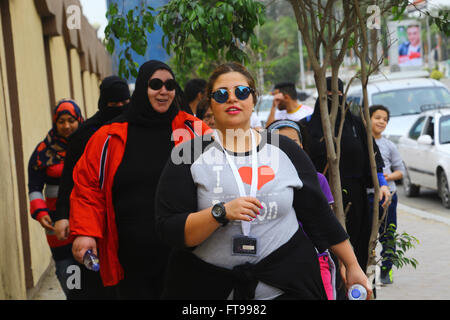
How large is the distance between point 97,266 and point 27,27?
605 centimetres

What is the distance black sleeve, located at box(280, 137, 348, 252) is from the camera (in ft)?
10.4

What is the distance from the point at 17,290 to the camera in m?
6.34

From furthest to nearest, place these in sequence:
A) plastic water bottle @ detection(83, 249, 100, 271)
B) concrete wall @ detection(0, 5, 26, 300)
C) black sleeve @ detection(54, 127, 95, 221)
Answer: concrete wall @ detection(0, 5, 26, 300) → black sleeve @ detection(54, 127, 95, 221) → plastic water bottle @ detection(83, 249, 100, 271)

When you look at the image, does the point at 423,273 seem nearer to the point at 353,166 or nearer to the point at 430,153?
the point at 353,166

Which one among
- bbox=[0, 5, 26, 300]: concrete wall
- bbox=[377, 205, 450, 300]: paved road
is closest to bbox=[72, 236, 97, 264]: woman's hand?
bbox=[0, 5, 26, 300]: concrete wall

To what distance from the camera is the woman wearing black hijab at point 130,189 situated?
4289 mm

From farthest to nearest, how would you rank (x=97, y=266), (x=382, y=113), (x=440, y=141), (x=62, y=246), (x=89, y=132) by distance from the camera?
(x=440, y=141)
(x=382, y=113)
(x=62, y=246)
(x=89, y=132)
(x=97, y=266)

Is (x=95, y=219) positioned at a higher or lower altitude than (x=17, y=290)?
higher

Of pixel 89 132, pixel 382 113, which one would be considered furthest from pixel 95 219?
pixel 382 113

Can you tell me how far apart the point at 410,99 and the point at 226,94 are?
1423cm

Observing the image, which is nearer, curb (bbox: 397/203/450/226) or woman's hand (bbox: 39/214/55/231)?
woman's hand (bbox: 39/214/55/231)

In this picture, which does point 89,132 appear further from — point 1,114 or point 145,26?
point 1,114

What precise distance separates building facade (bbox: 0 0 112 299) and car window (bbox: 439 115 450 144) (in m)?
6.29

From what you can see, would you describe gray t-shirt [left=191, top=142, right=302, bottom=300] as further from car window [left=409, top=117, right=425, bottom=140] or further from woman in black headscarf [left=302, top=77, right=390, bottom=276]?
car window [left=409, top=117, right=425, bottom=140]
